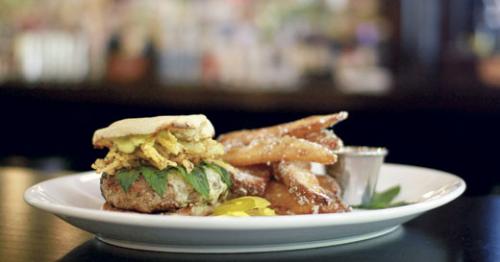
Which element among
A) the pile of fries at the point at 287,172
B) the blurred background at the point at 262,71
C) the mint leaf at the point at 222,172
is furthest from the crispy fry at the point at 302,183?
the blurred background at the point at 262,71

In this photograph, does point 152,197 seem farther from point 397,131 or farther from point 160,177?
point 397,131

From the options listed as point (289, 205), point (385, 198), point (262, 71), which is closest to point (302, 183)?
point (289, 205)

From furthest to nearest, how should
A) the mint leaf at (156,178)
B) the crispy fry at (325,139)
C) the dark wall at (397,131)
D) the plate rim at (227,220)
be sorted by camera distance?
the dark wall at (397,131) < the crispy fry at (325,139) < the mint leaf at (156,178) < the plate rim at (227,220)

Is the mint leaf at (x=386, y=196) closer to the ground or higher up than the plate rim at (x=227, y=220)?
closer to the ground

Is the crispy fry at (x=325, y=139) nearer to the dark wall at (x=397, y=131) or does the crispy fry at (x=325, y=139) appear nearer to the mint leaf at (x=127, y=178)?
the mint leaf at (x=127, y=178)

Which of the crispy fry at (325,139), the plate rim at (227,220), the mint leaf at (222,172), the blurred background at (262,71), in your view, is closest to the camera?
the plate rim at (227,220)

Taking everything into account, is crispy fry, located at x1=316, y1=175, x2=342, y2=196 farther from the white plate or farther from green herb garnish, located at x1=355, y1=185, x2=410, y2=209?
the white plate
